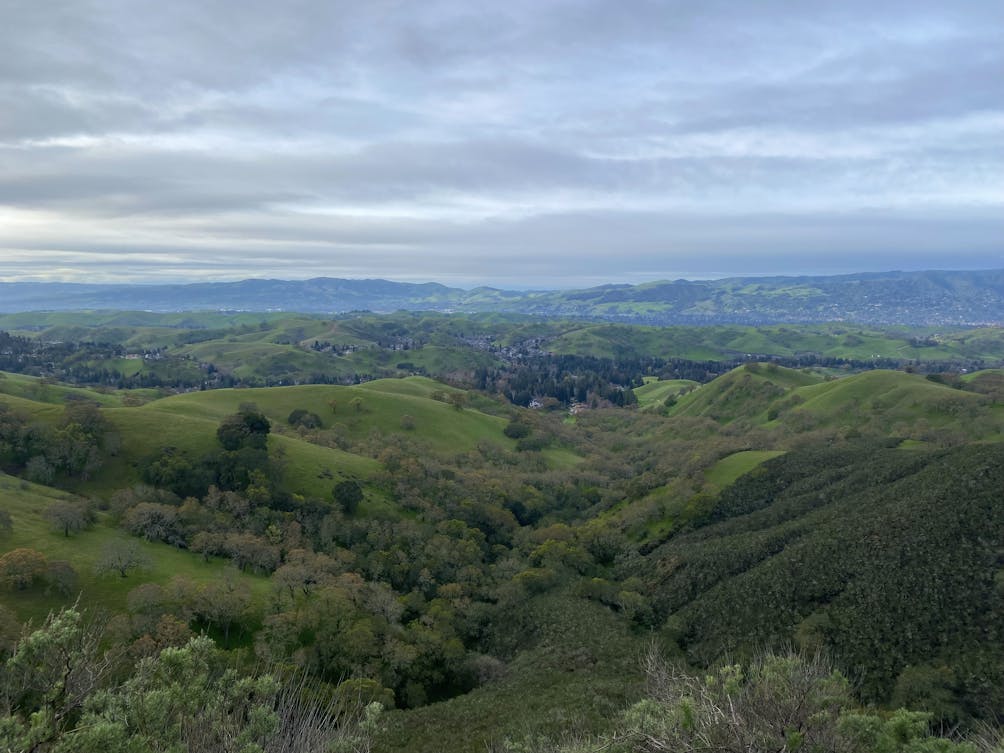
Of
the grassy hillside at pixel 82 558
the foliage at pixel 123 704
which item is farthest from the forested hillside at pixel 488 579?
the grassy hillside at pixel 82 558

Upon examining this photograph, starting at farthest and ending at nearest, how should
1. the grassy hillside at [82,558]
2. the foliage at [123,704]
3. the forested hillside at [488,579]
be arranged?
the grassy hillside at [82,558], the forested hillside at [488,579], the foliage at [123,704]

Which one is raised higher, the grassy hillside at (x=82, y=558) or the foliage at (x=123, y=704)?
the foliage at (x=123, y=704)

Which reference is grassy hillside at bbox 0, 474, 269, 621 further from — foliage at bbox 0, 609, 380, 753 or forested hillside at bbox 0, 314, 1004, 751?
foliage at bbox 0, 609, 380, 753

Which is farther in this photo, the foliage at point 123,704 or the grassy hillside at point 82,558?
the grassy hillside at point 82,558

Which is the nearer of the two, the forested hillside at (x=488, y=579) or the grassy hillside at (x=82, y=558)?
the forested hillside at (x=488, y=579)

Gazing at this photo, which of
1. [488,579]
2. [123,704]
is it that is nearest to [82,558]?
[488,579]

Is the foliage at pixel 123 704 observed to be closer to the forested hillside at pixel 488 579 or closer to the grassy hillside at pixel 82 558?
the forested hillside at pixel 488 579

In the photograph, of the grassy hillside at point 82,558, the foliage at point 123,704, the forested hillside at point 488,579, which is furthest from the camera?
the grassy hillside at point 82,558

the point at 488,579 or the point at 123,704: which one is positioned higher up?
the point at 123,704

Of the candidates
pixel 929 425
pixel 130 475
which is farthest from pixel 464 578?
pixel 929 425

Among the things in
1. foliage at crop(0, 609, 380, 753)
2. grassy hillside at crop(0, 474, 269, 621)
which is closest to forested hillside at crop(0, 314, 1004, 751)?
foliage at crop(0, 609, 380, 753)

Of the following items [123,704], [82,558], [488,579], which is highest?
[123,704]

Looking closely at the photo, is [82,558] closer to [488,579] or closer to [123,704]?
[488,579]

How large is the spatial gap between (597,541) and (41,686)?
62.0 meters
